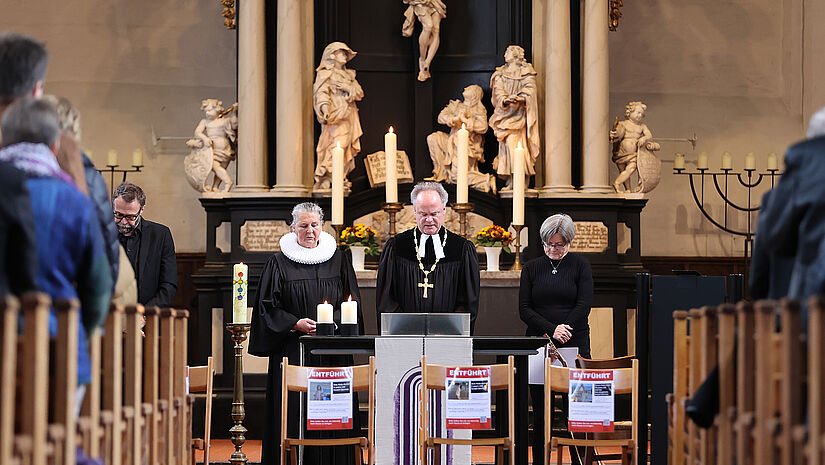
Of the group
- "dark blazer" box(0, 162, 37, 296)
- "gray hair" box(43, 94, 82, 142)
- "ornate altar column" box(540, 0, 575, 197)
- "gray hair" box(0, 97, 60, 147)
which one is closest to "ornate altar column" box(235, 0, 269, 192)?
"ornate altar column" box(540, 0, 575, 197)

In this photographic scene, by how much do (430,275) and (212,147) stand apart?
339cm

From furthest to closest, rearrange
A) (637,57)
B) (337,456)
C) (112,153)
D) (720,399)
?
1. (637,57)
2. (112,153)
3. (337,456)
4. (720,399)

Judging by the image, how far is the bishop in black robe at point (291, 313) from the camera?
6.42 metres

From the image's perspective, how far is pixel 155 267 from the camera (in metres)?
6.42

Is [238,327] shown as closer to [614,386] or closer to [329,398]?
[329,398]

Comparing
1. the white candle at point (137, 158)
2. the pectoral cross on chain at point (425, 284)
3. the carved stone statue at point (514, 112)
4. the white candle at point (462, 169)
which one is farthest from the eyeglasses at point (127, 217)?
the white candle at point (137, 158)

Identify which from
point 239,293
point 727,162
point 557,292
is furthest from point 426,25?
point 239,293

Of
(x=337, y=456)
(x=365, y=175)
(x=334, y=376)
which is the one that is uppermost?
(x=365, y=175)

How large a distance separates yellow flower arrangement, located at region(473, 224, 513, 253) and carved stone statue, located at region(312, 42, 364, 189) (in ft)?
4.21

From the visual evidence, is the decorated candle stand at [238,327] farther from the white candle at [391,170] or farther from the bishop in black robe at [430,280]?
the white candle at [391,170]

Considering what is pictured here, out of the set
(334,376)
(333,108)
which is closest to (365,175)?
(333,108)

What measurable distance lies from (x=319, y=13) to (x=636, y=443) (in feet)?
17.1

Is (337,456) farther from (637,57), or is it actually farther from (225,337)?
(637,57)

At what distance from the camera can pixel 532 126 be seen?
9.21 metres
